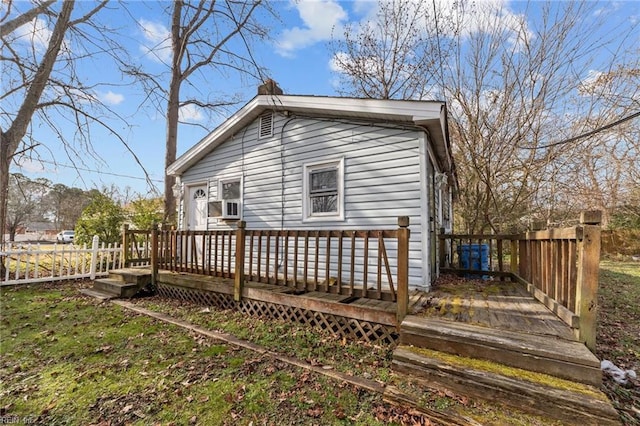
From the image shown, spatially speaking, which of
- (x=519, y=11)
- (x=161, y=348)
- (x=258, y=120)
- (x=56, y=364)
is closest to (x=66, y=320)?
(x=56, y=364)

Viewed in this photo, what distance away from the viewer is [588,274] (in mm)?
2367

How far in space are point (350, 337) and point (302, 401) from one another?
4.51 ft

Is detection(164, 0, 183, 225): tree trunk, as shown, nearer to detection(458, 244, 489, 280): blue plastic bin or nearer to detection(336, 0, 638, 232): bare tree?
detection(336, 0, 638, 232): bare tree

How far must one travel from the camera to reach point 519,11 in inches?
327

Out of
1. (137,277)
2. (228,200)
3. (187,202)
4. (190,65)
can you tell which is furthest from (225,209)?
(190,65)

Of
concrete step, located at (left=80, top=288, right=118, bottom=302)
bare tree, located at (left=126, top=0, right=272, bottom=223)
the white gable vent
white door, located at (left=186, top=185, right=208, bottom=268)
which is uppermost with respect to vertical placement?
bare tree, located at (left=126, top=0, right=272, bottom=223)

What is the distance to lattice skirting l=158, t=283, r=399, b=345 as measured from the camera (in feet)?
11.8

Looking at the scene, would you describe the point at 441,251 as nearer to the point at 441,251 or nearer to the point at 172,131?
the point at 441,251

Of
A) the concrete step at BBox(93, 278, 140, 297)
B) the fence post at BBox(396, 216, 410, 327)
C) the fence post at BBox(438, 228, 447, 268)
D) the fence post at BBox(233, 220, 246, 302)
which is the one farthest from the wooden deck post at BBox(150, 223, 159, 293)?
the fence post at BBox(438, 228, 447, 268)

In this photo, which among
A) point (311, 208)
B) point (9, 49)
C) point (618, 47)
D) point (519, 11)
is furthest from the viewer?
point (519, 11)

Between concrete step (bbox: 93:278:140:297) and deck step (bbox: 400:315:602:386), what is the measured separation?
5836 mm

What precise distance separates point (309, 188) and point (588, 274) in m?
4.64

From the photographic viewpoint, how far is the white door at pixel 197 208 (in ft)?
26.0

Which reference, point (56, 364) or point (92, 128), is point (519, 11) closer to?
point (92, 128)
